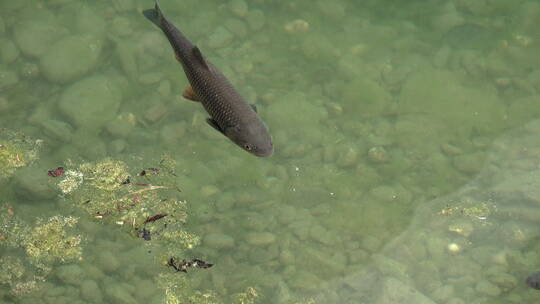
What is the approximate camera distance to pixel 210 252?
449 cm

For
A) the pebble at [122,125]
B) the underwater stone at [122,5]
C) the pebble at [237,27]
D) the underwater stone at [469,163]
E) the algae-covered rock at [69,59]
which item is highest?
the underwater stone at [122,5]

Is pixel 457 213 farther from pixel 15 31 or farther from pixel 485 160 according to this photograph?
pixel 15 31

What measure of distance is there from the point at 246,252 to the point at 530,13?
5.36 meters

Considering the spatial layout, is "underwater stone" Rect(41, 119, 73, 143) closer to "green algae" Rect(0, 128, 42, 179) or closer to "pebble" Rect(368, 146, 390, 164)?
"green algae" Rect(0, 128, 42, 179)

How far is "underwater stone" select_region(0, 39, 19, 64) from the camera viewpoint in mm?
5723

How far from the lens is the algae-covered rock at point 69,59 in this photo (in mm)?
5633

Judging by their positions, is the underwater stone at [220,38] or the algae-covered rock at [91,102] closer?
the algae-covered rock at [91,102]

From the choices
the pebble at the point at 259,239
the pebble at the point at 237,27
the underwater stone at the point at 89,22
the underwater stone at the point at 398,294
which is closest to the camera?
the underwater stone at the point at 398,294

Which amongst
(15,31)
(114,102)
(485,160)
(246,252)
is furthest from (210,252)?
(15,31)

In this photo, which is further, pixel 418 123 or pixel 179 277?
pixel 418 123

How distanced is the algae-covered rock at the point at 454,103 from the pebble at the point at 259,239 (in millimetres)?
2446

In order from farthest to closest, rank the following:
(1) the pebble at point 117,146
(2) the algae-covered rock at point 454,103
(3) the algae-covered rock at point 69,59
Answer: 1. (2) the algae-covered rock at point 454,103
2. (3) the algae-covered rock at point 69,59
3. (1) the pebble at point 117,146

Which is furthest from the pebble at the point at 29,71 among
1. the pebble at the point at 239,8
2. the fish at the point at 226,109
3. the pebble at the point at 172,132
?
the fish at the point at 226,109

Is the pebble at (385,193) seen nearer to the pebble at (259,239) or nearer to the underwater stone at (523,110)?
the pebble at (259,239)
